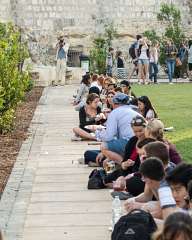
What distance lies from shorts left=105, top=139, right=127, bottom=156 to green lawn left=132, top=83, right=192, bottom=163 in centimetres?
135

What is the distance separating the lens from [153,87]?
32531 mm

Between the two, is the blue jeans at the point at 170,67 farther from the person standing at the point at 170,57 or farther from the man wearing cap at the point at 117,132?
the man wearing cap at the point at 117,132

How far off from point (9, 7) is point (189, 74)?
902 cm

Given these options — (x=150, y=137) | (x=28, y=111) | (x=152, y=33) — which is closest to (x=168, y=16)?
(x=152, y=33)

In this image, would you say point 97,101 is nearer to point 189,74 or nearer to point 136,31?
point 189,74

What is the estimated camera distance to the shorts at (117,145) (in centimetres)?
1313

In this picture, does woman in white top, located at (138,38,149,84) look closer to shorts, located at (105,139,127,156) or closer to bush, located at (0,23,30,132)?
bush, located at (0,23,30,132)

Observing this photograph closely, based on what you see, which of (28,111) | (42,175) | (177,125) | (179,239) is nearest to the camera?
(179,239)

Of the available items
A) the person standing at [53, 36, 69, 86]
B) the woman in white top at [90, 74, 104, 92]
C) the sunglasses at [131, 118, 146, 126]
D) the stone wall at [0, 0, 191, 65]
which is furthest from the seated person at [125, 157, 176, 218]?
the stone wall at [0, 0, 191, 65]

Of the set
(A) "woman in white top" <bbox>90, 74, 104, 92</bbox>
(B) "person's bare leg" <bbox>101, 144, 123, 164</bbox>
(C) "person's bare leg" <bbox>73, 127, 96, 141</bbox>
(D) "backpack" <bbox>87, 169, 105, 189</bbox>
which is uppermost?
(B) "person's bare leg" <bbox>101, 144, 123, 164</bbox>

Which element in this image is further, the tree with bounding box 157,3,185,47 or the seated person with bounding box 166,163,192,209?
the tree with bounding box 157,3,185,47

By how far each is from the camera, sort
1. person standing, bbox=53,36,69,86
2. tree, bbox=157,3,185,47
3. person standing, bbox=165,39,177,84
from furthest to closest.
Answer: tree, bbox=157,3,185,47 → person standing, bbox=165,39,177,84 → person standing, bbox=53,36,69,86

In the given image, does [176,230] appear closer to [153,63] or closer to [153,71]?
[153,63]

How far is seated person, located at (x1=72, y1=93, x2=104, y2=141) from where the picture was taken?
17578 millimetres
